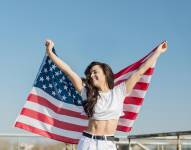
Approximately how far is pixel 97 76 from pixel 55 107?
5.87 ft

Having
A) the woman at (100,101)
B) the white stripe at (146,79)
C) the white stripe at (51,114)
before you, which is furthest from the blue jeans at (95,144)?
the white stripe at (51,114)

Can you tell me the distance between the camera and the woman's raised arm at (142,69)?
4.74 metres

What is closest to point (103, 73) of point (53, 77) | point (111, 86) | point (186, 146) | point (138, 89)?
point (111, 86)

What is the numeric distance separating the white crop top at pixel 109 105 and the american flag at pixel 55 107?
1.35 m

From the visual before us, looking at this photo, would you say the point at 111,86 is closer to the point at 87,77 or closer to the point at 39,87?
the point at 87,77

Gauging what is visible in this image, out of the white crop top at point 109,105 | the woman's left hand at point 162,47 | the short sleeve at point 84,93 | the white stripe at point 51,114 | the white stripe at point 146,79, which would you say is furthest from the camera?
the white stripe at point 51,114

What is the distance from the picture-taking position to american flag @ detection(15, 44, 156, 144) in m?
6.12

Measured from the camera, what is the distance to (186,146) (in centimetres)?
717

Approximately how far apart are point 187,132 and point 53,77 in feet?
5.83

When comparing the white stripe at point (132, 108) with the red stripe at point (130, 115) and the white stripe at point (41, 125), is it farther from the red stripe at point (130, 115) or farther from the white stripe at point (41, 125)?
the white stripe at point (41, 125)

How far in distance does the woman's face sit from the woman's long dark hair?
4 cm

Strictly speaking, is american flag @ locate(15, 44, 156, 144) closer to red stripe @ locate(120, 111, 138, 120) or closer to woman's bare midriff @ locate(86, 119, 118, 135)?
red stripe @ locate(120, 111, 138, 120)

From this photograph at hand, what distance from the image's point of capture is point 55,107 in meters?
6.25

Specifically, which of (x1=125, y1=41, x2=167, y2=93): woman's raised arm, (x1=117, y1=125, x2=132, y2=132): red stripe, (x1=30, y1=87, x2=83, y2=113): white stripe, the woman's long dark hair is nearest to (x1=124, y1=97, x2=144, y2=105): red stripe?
(x1=117, y1=125, x2=132, y2=132): red stripe
